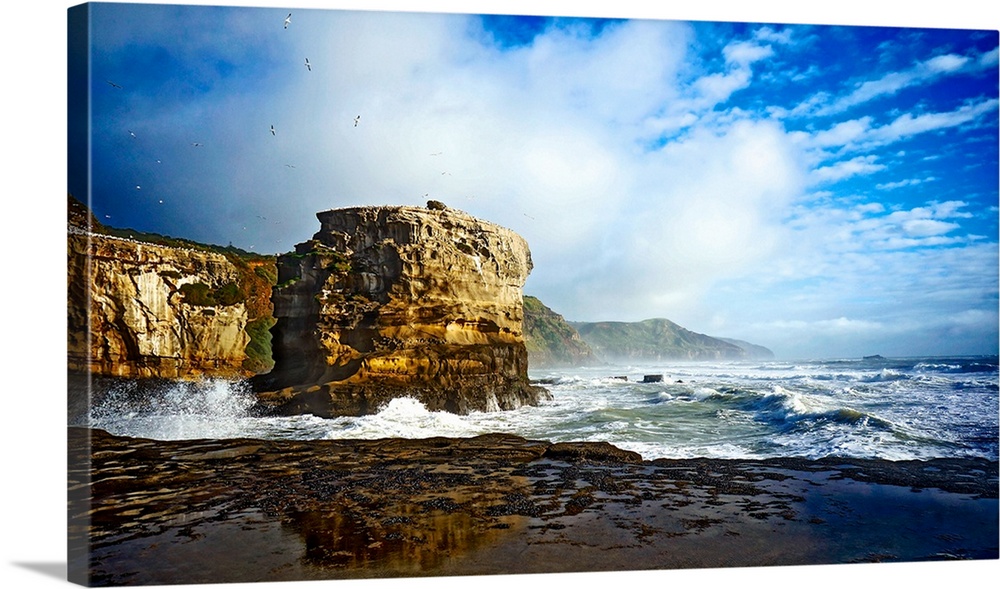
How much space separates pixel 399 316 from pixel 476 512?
4.28m

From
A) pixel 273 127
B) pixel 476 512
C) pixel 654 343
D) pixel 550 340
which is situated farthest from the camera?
pixel 550 340

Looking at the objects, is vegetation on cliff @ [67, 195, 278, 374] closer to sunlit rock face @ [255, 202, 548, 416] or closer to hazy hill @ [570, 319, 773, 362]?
sunlit rock face @ [255, 202, 548, 416]

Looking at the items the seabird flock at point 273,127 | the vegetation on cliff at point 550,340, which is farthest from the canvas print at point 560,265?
the vegetation on cliff at point 550,340

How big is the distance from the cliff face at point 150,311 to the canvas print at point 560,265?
54 mm

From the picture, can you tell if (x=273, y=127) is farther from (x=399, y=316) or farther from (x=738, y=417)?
(x=738, y=417)

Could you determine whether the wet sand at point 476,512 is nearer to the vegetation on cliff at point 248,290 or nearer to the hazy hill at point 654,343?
the hazy hill at point 654,343

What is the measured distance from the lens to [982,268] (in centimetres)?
668

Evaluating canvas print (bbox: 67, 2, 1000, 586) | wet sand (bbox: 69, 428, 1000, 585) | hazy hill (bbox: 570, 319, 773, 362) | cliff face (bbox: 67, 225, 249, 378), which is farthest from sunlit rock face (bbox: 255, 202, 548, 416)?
wet sand (bbox: 69, 428, 1000, 585)

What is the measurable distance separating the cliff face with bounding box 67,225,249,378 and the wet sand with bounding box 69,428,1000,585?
82 cm

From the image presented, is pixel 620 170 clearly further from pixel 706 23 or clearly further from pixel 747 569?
pixel 747 569

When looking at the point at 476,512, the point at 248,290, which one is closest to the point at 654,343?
the point at 476,512

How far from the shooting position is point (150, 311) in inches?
330

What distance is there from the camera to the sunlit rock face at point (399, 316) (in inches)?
329

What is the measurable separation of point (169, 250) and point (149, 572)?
4.19 metres
